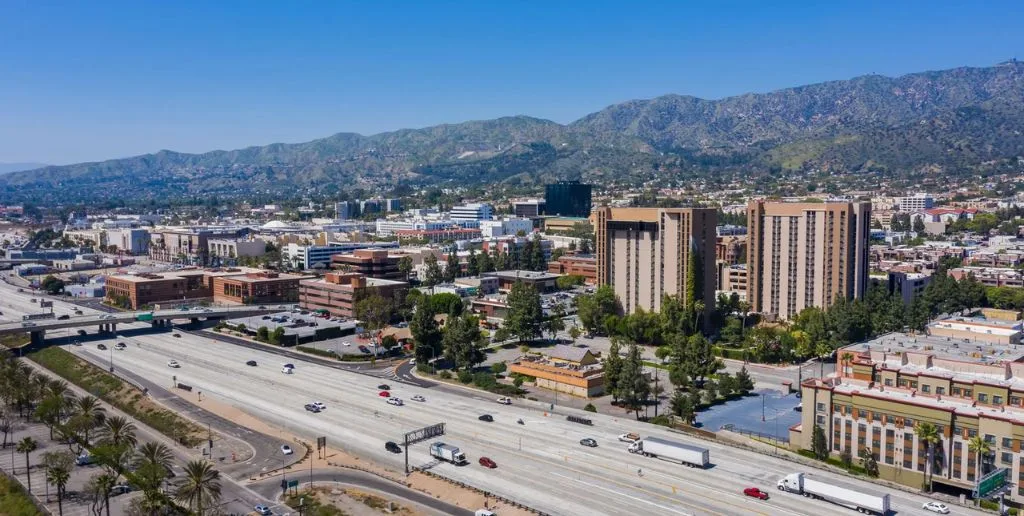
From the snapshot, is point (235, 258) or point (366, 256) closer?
point (366, 256)

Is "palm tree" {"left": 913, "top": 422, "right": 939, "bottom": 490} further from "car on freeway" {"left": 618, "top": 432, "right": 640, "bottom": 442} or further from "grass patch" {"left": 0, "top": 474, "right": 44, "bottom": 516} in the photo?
"grass patch" {"left": 0, "top": 474, "right": 44, "bottom": 516}

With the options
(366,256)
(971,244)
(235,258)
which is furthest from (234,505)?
(971,244)

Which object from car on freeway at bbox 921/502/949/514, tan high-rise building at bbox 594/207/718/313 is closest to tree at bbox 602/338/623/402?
car on freeway at bbox 921/502/949/514

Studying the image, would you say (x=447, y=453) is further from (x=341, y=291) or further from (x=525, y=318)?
(x=341, y=291)

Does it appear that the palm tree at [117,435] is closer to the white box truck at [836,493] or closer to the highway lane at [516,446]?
the highway lane at [516,446]

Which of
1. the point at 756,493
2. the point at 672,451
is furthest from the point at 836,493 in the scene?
the point at 672,451

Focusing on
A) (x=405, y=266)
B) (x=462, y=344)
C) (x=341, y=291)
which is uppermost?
(x=405, y=266)

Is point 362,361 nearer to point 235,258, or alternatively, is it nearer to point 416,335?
point 416,335
